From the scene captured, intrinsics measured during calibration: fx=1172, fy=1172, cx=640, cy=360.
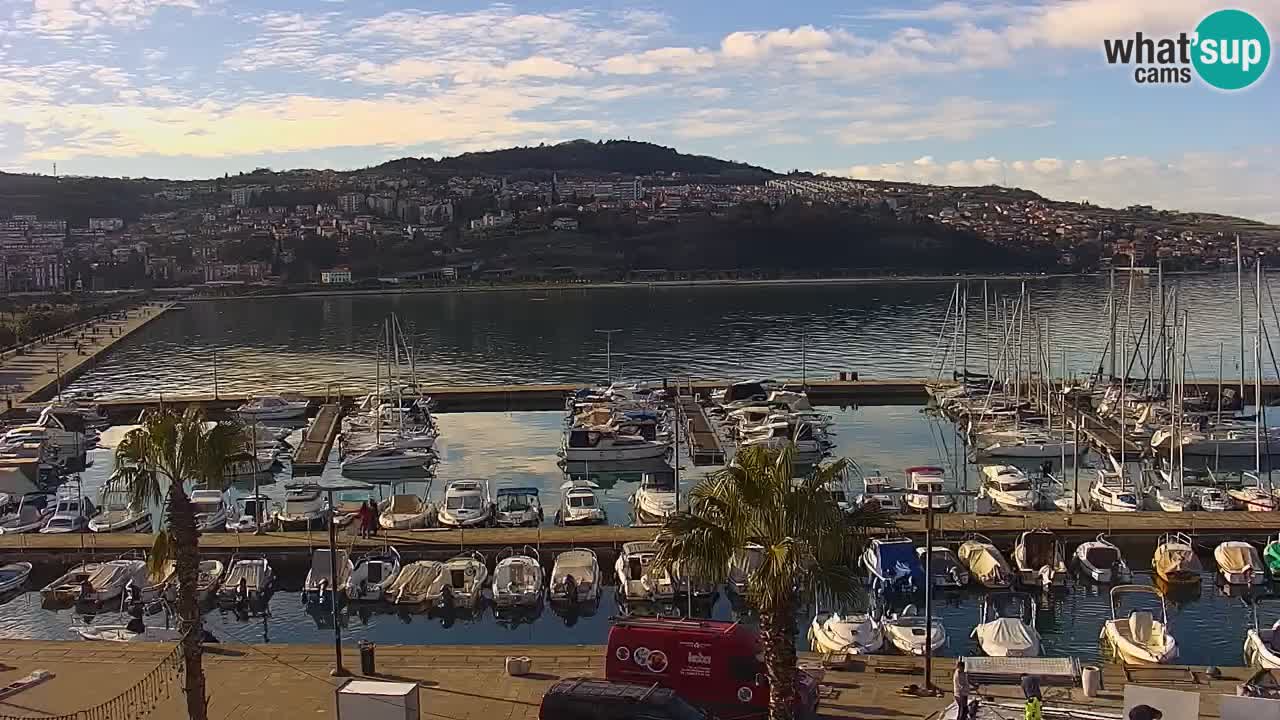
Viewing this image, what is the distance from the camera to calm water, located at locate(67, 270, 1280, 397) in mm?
70625

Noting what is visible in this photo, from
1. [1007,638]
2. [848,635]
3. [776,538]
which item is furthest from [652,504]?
[776,538]

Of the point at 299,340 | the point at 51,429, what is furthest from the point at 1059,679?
the point at 299,340

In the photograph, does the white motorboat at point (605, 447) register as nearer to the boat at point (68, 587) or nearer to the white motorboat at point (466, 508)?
the white motorboat at point (466, 508)

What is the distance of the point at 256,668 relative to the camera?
51.9 ft

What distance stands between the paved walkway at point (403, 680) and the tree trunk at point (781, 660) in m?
3.29

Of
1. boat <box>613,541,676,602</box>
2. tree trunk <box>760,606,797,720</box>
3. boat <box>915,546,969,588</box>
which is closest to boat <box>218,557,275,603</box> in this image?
boat <box>613,541,676,602</box>

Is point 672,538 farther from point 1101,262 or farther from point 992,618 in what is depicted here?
point 1101,262

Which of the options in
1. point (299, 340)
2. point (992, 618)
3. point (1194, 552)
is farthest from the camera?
point (299, 340)

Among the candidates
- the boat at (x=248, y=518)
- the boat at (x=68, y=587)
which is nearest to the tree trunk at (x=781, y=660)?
the boat at (x=68, y=587)

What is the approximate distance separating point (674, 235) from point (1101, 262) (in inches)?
2863

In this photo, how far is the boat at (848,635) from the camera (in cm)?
1936

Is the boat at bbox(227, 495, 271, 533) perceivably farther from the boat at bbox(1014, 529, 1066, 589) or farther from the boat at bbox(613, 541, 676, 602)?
the boat at bbox(1014, 529, 1066, 589)

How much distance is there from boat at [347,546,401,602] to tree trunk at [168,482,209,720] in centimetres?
1062

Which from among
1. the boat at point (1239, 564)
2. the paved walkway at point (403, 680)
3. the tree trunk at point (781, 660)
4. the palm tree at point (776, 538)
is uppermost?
the palm tree at point (776, 538)
